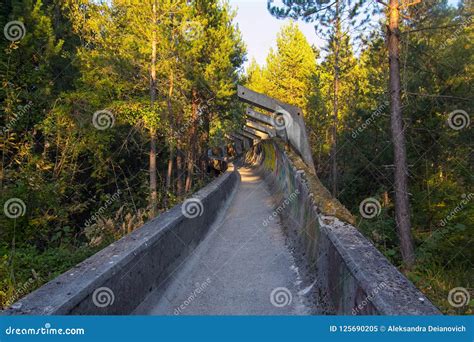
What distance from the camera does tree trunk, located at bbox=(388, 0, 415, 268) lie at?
34.3 ft

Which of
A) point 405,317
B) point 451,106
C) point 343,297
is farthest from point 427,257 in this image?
point 405,317

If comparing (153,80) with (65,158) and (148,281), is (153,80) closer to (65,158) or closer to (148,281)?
(65,158)

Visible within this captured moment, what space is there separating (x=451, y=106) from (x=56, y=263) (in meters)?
15.0

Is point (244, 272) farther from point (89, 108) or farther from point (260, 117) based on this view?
point (89, 108)

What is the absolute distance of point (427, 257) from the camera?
10672mm

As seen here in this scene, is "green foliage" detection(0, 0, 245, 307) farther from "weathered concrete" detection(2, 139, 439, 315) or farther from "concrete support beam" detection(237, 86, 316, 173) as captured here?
"concrete support beam" detection(237, 86, 316, 173)

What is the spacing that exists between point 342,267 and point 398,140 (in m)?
8.05

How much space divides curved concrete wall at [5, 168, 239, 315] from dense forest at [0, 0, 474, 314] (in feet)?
6.11

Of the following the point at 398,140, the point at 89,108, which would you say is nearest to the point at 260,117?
the point at 398,140

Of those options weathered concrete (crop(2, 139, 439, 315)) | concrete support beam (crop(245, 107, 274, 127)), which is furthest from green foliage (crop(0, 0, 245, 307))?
concrete support beam (crop(245, 107, 274, 127))

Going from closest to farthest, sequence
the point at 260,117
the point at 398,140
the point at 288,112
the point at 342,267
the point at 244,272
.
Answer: the point at 342,267 → the point at 244,272 → the point at 398,140 → the point at 288,112 → the point at 260,117

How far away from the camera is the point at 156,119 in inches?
601

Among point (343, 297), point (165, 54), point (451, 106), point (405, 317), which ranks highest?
point (165, 54)

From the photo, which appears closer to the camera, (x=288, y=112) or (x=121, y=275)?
(x=121, y=275)
